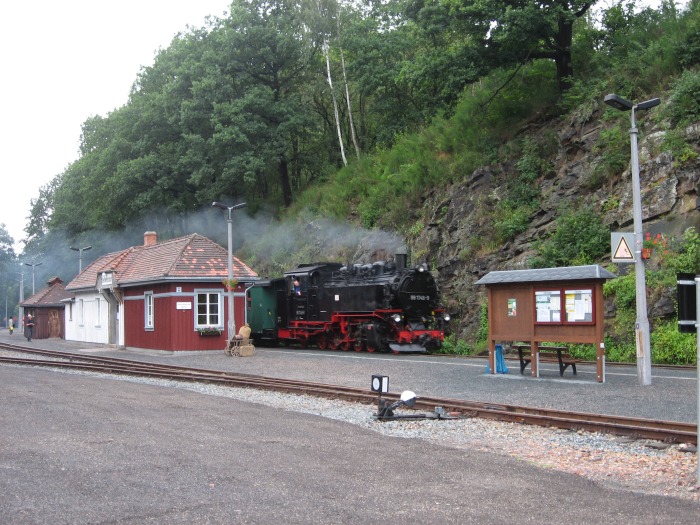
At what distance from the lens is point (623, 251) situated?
14.6 meters

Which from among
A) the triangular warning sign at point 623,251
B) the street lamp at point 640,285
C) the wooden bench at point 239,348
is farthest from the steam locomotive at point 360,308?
the street lamp at point 640,285

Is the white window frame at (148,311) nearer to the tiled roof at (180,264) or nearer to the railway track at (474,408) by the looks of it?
the tiled roof at (180,264)

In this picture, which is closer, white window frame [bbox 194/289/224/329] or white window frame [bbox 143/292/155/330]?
white window frame [bbox 194/289/224/329]

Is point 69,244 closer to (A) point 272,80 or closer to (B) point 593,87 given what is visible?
(A) point 272,80

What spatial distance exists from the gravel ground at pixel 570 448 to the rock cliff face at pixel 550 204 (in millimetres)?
10572

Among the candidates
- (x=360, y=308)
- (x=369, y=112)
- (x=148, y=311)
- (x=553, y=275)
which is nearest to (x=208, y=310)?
(x=148, y=311)

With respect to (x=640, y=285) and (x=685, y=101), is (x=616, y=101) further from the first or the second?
(x=685, y=101)

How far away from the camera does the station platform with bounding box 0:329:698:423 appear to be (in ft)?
39.4

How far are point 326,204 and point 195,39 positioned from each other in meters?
16.7

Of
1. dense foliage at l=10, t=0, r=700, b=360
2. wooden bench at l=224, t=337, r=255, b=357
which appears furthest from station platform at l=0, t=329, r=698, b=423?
dense foliage at l=10, t=0, r=700, b=360

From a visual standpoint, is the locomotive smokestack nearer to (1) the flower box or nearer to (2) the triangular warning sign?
(1) the flower box

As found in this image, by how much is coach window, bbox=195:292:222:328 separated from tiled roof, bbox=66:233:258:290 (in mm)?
895

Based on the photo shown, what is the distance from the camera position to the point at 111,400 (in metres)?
12.9

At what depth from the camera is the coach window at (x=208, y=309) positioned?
27438 mm
